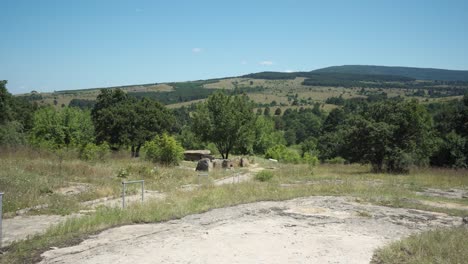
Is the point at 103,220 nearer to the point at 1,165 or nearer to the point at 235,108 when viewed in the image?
the point at 1,165

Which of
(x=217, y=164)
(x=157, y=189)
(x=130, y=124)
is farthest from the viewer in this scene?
(x=130, y=124)

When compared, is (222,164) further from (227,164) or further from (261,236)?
(261,236)

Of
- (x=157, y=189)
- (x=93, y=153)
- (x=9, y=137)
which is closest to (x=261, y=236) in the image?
(x=157, y=189)

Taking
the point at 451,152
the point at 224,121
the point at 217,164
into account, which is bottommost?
the point at 451,152

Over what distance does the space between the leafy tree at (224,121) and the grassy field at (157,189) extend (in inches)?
415

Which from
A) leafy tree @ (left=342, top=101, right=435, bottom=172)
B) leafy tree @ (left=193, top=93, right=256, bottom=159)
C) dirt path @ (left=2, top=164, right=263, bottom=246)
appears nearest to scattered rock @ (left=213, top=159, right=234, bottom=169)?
leafy tree @ (left=193, top=93, right=256, bottom=159)

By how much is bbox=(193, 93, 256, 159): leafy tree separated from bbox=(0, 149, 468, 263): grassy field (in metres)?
10.5

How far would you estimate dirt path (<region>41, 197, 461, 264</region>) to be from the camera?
346 inches

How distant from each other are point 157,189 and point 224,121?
18759 millimetres

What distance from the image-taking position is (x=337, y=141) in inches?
2975

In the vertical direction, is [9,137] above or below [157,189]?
above

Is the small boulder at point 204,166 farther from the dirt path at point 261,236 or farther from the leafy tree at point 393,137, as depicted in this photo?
the dirt path at point 261,236

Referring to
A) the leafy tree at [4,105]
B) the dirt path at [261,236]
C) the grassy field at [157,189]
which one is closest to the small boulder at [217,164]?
the grassy field at [157,189]

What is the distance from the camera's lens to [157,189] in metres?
18.2
